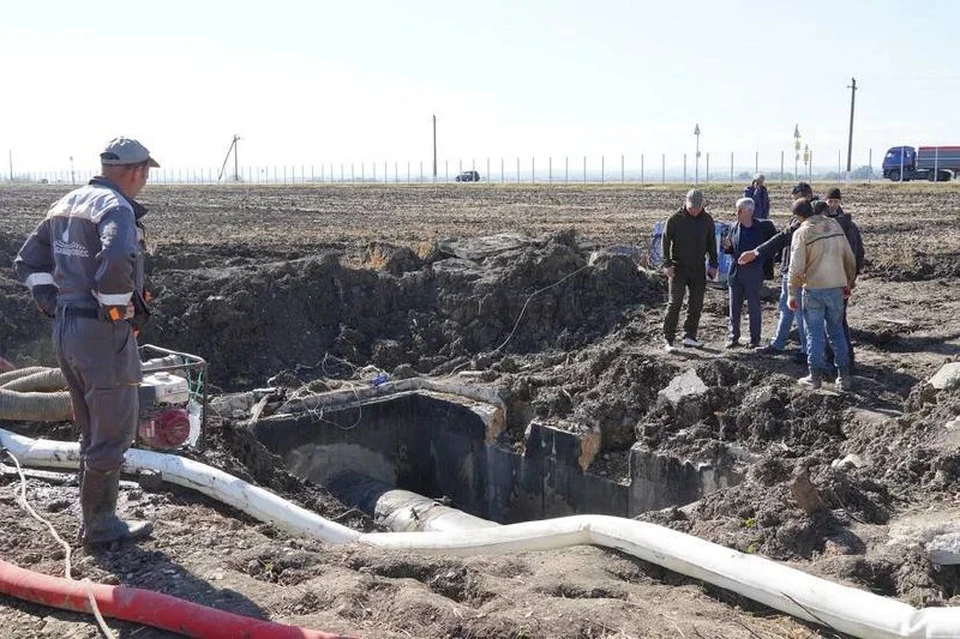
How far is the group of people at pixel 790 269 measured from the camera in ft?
30.2

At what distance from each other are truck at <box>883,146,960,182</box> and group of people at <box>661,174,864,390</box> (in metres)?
40.4

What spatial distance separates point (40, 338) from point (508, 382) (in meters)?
6.33

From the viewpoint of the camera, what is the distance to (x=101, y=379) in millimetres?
5027

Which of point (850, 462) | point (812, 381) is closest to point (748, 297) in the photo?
point (812, 381)

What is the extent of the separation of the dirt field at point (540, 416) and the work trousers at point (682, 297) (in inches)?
13.2

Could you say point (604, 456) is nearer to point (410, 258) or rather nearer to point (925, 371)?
point (925, 371)

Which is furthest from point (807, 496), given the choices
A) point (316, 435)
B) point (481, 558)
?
point (316, 435)

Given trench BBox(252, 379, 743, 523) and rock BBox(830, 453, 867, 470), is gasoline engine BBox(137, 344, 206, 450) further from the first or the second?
rock BBox(830, 453, 867, 470)

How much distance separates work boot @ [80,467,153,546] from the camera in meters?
5.27

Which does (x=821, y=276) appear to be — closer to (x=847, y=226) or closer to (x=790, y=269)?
(x=790, y=269)

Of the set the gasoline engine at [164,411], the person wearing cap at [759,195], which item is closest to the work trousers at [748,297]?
the person wearing cap at [759,195]

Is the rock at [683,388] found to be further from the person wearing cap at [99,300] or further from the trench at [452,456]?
the person wearing cap at [99,300]

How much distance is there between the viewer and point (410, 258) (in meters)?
16.5

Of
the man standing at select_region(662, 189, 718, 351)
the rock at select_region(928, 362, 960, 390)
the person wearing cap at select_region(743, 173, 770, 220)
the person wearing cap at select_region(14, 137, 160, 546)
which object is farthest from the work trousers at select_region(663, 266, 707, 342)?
the person wearing cap at select_region(14, 137, 160, 546)
